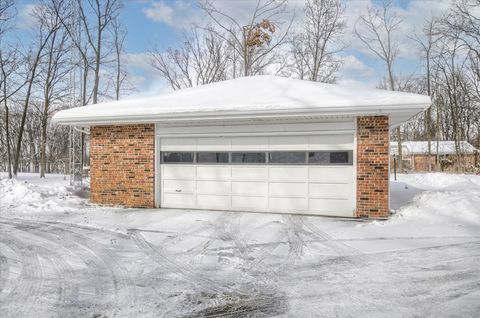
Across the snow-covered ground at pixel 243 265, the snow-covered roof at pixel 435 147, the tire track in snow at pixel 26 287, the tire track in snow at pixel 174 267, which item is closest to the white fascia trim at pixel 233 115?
the snow-covered ground at pixel 243 265

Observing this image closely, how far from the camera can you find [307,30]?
26.2m

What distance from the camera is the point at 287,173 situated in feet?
28.7

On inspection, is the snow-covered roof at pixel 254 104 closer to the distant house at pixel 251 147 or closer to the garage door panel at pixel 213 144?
the distant house at pixel 251 147

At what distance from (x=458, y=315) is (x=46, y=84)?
26.2m

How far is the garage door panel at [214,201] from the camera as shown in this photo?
920 cm

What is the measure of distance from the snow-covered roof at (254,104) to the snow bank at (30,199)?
2.48 meters

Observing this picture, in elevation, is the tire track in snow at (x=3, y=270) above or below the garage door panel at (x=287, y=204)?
below

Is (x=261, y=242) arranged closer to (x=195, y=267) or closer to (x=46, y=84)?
(x=195, y=267)

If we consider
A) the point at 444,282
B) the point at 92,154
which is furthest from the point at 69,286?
the point at 92,154

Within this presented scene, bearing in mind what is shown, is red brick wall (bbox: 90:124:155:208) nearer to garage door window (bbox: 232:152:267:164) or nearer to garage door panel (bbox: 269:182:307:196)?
garage door window (bbox: 232:152:267:164)

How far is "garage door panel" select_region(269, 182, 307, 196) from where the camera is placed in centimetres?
868

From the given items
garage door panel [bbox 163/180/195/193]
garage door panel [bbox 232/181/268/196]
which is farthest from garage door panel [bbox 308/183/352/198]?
garage door panel [bbox 163/180/195/193]

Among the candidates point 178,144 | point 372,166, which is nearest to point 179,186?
point 178,144

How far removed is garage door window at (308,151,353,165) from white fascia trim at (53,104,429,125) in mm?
1025
